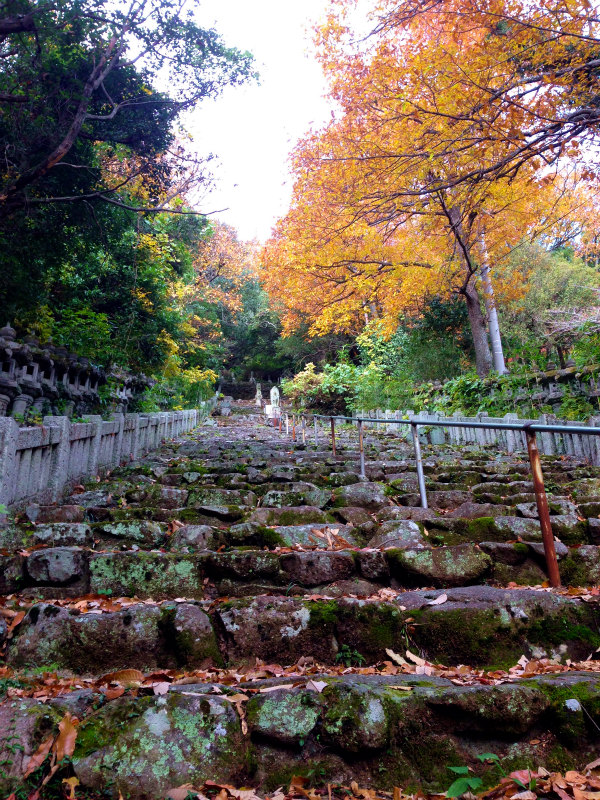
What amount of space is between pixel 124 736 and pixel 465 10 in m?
8.48

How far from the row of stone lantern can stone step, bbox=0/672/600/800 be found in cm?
441

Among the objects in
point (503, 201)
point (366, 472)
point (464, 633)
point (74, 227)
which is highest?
point (503, 201)

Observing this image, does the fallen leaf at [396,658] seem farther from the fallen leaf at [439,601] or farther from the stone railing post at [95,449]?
the stone railing post at [95,449]

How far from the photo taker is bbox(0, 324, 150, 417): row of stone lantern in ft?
21.1

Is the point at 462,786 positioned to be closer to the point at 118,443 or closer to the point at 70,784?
the point at 70,784

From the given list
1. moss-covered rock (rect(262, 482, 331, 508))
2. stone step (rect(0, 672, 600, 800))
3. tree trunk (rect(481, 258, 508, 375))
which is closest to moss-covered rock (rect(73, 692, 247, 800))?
stone step (rect(0, 672, 600, 800))

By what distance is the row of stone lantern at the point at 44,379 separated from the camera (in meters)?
6.44

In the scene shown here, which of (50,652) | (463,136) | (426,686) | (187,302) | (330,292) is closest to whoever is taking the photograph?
(426,686)

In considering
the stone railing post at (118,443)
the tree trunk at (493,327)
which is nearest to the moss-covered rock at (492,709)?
the stone railing post at (118,443)

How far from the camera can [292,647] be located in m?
2.51

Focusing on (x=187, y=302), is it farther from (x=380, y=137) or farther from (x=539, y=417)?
(x=539, y=417)

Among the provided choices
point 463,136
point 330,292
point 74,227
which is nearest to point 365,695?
point 463,136

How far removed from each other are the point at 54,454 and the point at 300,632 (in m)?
3.13

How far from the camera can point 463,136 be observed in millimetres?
6996
